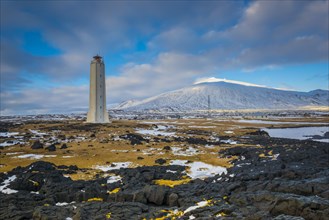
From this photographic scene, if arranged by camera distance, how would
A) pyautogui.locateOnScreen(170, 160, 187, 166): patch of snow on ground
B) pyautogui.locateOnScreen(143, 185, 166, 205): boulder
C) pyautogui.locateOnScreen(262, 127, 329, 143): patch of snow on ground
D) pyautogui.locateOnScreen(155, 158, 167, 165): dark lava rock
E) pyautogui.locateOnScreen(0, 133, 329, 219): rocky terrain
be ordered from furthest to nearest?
pyautogui.locateOnScreen(262, 127, 329, 143): patch of snow on ground → pyautogui.locateOnScreen(155, 158, 167, 165): dark lava rock → pyautogui.locateOnScreen(170, 160, 187, 166): patch of snow on ground → pyautogui.locateOnScreen(143, 185, 166, 205): boulder → pyautogui.locateOnScreen(0, 133, 329, 219): rocky terrain

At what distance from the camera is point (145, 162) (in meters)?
35.7

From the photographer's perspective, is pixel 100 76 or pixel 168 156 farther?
pixel 100 76

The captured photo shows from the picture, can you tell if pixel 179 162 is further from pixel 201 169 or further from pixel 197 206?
pixel 197 206

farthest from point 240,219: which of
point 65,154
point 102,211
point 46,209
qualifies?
point 65,154

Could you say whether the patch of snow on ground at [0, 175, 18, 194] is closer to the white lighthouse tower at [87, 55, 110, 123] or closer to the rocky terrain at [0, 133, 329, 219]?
the rocky terrain at [0, 133, 329, 219]

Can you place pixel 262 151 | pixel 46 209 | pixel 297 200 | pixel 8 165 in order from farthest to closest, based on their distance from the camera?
1. pixel 262 151
2. pixel 8 165
3. pixel 46 209
4. pixel 297 200

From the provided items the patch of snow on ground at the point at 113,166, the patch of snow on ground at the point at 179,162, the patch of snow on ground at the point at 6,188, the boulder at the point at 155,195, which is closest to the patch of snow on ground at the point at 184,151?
the patch of snow on ground at the point at 179,162

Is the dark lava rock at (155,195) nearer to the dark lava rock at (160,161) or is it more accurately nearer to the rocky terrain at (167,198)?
the rocky terrain at (167,198)

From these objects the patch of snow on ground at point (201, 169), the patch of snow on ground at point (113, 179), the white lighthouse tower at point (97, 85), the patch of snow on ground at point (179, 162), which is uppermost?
the white lighthouse tower at point (97, 85)

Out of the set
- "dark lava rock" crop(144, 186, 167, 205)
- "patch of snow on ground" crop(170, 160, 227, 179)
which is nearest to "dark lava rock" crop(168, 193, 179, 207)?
"dark lava rock" crop(144, 186, 167, 205)

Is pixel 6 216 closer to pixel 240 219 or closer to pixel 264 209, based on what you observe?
pixel 240 219

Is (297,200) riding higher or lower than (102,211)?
higher

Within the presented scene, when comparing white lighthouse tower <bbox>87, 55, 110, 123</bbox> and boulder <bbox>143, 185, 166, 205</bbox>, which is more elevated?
white lighthouse tower <bbox>87, 55, 110, 123</bbox>

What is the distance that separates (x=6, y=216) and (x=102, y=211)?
556cm
